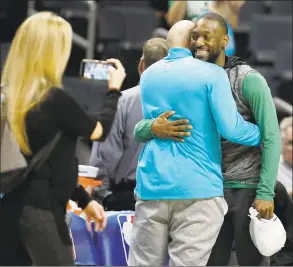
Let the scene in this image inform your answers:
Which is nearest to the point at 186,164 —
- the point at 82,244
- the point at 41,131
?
the point at 41,131

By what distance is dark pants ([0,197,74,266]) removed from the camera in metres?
3.72

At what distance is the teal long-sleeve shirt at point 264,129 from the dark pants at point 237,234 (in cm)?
15

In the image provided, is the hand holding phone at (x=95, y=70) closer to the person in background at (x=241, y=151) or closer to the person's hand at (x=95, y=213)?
the person in background at (x=241, y=151)

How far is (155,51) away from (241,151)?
891 millimetres

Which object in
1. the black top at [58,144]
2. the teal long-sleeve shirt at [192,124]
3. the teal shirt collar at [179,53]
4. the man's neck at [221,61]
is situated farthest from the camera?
the man's neck at [221,61]

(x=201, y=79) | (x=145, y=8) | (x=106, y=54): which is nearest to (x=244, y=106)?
(x=201, y=79)

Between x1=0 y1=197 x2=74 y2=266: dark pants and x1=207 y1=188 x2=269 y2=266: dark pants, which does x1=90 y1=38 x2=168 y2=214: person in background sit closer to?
x1=207 y1=188 x2=269 y2=266: dark pants

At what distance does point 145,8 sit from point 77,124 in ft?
20.1

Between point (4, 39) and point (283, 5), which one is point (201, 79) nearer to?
point (4, 39)

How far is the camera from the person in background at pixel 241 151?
4199 mm

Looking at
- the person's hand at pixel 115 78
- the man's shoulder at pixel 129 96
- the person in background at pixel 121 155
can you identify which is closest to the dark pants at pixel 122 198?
the person in background at pixel 121 155

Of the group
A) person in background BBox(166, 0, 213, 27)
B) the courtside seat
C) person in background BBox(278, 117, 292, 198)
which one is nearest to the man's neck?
the courtside seat

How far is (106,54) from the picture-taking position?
8664mm

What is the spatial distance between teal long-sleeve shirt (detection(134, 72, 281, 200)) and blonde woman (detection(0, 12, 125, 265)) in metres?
0.57
